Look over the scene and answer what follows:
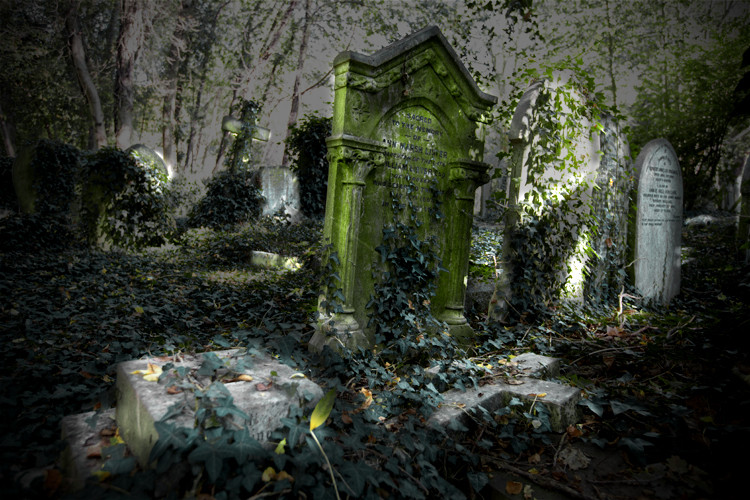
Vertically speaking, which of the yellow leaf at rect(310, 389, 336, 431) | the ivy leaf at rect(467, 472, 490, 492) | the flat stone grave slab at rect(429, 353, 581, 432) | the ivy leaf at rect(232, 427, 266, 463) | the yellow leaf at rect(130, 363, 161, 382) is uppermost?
the yellow leaf at rect(130, 363, 161, 382)

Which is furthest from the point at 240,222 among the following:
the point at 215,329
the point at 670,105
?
the point at 670,105

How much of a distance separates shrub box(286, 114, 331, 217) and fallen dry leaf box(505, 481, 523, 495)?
30.0 feet

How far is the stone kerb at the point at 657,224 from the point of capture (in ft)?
19.5

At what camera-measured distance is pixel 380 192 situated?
3.77 meters

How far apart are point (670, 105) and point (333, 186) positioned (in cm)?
1250

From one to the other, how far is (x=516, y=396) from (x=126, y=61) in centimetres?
1338

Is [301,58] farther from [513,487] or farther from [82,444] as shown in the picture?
[513,487]

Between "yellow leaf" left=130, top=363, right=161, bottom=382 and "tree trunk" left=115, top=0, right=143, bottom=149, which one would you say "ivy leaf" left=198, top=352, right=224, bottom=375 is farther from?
"tree trunk" left=115, top=0, right=143, bottom=149

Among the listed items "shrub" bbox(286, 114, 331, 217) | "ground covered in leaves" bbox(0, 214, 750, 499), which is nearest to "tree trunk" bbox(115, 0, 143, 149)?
"shrub" bbox(286, 114, 331, 217)

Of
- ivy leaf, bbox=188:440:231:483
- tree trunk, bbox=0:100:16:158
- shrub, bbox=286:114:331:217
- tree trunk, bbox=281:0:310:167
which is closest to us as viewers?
ivy leaf, bbox=188:440:231:483

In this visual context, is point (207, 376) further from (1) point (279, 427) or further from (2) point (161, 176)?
(2) point (161, 176)

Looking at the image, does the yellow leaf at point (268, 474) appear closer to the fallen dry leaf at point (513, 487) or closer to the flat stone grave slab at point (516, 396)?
the flat stone grave slab at point (516, 396)

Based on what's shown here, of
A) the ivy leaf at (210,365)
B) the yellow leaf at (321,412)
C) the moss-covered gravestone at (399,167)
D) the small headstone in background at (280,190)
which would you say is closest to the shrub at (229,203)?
the small headstone in background at (280,190)

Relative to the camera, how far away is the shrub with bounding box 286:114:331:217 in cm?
1058
